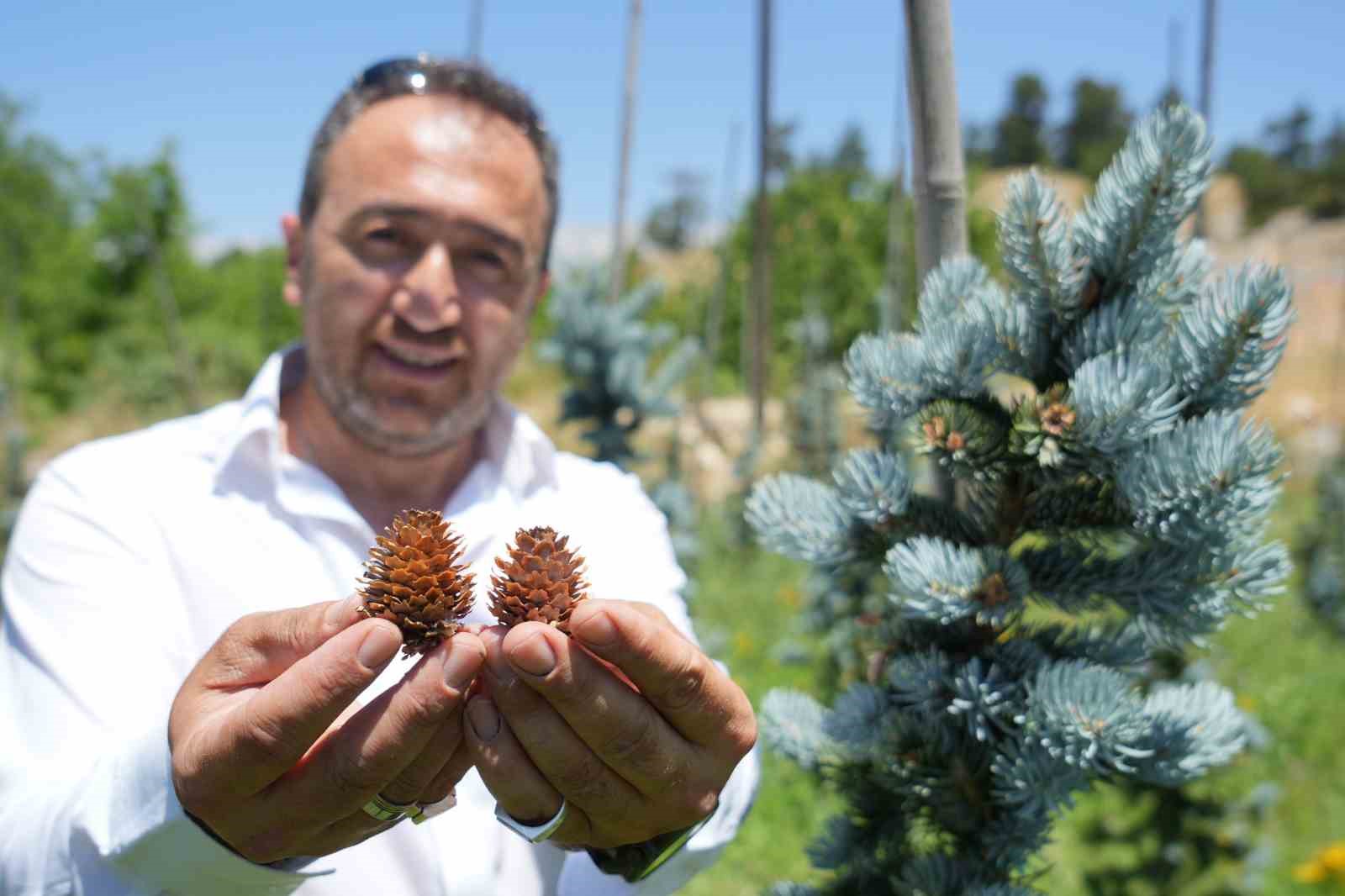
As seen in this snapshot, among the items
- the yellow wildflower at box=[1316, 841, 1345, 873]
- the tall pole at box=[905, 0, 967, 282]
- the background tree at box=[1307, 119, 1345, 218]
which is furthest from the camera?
the background tree at box=[1307, 119, 1345, 218]

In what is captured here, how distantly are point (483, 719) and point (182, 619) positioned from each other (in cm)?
82

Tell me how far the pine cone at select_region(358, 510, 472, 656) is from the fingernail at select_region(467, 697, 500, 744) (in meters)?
0.06

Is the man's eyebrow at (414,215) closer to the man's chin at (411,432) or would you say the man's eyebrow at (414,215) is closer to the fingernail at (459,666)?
the man's chin at (411,432)

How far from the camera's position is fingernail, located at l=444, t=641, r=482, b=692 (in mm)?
847

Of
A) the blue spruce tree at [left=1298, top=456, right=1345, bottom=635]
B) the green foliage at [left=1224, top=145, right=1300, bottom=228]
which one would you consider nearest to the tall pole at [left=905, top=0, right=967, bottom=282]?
the blue spruce tree at [left=1298, top=456, right=1345, bottom=635]

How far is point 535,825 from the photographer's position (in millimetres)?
946

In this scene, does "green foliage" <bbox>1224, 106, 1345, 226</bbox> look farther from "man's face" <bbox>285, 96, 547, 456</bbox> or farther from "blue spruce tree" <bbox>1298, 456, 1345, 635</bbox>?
"man's face" <bbox>285, 96, 547, 456</bbox>

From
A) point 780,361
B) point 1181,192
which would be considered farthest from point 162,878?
point 780,361

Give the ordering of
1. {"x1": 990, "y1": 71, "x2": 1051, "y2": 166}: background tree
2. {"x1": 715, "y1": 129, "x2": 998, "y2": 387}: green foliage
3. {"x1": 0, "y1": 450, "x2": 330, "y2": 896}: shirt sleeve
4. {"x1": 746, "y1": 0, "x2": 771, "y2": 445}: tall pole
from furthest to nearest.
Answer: {"x1": 990, "y1": 71, "x2": 1051, "y2": 166}: background tree → {"x1": 715, "y1": 129, "x2": 998, "y2": 387}: green foliage → {"x1": 746, "y1": 0, "x2": 771, "y2": 445}: tall pole → {"x1": 0, "y1": 450, "x2": 330, "y2": 896}: shirt sleeve

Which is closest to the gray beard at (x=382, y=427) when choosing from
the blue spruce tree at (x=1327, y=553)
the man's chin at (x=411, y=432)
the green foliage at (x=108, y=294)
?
the man's chin at (x=411, y=432)

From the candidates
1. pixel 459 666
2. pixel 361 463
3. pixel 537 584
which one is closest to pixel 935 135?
pixel 537 584

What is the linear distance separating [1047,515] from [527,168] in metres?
1.09

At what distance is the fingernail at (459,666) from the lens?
847mm

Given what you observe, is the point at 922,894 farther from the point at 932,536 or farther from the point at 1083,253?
the point at 1083,253
